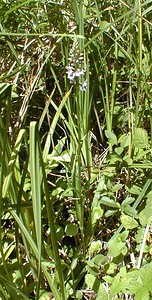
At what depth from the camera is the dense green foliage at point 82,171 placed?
43.0 inches

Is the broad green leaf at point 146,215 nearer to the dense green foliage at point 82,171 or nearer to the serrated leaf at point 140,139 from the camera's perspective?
the dense green foliage at point 82,171

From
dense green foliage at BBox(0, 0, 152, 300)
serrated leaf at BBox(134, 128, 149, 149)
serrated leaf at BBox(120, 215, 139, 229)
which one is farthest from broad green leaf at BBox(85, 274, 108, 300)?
serrated leaf at BBox(134, 128, 149, 149)

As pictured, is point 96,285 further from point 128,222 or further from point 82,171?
point 82,171

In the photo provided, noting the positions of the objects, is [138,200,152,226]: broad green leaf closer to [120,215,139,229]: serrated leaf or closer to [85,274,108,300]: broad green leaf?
[120,215,139,229]: serrated leaf

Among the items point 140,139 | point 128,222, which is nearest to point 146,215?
point 128,222

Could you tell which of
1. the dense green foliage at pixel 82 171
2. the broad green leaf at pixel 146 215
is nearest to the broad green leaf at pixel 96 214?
the dense green foliage at pixel 82 171

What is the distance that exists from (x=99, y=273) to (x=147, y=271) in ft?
0.47

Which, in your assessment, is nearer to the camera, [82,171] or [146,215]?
[146,215]

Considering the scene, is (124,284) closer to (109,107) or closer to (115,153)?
(115,153)

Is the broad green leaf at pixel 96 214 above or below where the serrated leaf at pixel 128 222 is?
above

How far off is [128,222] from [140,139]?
0.69ft

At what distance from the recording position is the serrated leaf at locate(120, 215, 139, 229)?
1173 millimetres

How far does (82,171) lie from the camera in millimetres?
1307

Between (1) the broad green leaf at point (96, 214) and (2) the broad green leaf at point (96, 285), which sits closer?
(2) the broad green leaf at point (96, 285)
